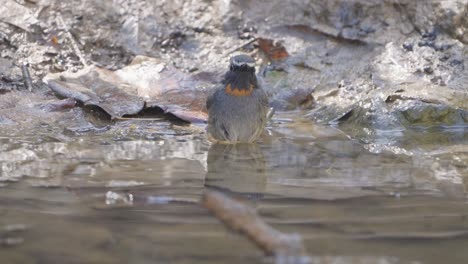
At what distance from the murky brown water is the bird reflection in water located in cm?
1

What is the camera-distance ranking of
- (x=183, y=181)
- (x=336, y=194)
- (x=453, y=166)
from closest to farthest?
1. (x=336, y=194)
2. (x=183, y=181)
3. (x=453, y=166)

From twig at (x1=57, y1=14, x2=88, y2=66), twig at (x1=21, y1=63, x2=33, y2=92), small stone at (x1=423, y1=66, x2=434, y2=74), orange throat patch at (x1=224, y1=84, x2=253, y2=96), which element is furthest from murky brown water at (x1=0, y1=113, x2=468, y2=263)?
twig at (x1=57, y1=14, x2=88, y2=66)

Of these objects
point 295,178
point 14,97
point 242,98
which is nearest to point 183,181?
point 295,178

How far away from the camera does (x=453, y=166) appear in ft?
14.9

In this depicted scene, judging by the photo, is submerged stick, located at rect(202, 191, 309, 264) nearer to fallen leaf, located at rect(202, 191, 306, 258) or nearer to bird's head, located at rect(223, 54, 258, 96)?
fallen leaf, located at rect(202, 191, 306, 258)

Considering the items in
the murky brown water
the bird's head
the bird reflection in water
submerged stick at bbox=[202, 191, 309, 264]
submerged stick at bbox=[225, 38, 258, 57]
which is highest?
submerged stick at bbox=[225, 38, 258, 57]

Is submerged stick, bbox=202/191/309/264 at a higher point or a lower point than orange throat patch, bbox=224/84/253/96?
lower

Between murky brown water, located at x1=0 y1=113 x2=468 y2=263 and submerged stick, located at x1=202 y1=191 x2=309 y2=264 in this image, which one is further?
murky brown water, located at x1=0 y1=113 x2=468 y2=263

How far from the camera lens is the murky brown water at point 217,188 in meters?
2.55

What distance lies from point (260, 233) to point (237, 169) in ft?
6.59

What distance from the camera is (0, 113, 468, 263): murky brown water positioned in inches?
100

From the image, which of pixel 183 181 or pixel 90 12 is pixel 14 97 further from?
pixel 183 181

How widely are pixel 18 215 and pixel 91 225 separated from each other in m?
0.35

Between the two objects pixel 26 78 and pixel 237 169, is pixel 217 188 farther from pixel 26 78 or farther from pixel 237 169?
pixel 26 78
